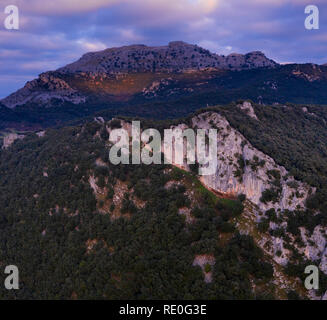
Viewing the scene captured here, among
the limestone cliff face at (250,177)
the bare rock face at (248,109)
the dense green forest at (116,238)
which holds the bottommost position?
the dense green forest at (116,238)

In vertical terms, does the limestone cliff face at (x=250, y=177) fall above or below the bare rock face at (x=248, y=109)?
below

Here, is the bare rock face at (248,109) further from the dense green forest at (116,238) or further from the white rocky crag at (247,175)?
the dense green forest at (116,238)

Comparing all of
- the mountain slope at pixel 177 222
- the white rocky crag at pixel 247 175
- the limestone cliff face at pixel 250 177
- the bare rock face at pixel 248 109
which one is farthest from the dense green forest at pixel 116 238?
the bare rock face at pixel 248 109

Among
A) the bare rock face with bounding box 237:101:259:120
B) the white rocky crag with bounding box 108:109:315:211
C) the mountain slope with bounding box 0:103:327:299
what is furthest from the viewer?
the bare rock face with bounding box 237:101:259:120

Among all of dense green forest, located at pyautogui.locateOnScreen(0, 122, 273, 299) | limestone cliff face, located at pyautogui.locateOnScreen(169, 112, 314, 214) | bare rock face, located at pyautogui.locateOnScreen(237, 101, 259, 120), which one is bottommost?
dense green forest, located at pyautogui.locateOnScreen(0, 122, 273, 299)

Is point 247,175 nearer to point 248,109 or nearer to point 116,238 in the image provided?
point 116,238

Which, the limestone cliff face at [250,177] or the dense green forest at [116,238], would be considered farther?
the limestone cliff face at [250,177]

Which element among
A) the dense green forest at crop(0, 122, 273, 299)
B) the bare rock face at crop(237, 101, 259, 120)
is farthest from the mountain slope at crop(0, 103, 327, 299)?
the bare rock face at crop(237, 101, 259, 120)

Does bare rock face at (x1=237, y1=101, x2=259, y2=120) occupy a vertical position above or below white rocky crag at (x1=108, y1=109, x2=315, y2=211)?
above

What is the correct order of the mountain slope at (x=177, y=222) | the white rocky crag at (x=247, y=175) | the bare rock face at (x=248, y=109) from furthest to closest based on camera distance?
the bare rock face at (x=248, y=109), the white rocky crag at (x=247, y=175), the mountain slope at (x=177, y=222)

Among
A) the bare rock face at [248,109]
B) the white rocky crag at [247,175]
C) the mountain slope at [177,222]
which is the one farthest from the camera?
the bare rock face at [248,109]

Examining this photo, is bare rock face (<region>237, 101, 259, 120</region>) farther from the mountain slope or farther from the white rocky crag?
the white rocky crag

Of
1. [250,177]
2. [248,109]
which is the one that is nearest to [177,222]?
[250,177]
